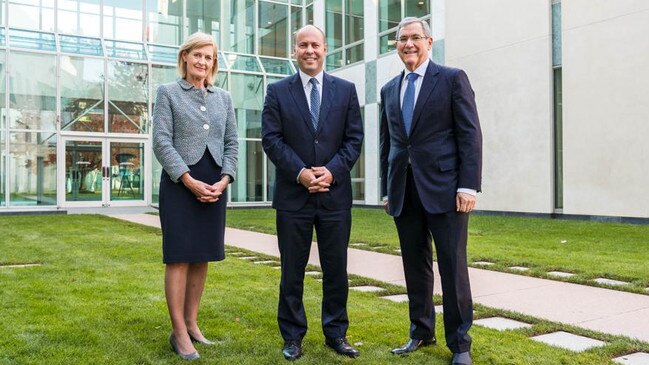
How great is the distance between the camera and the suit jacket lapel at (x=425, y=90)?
316 centimetres

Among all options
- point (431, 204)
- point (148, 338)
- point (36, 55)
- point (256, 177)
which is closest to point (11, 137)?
point (36, 55)

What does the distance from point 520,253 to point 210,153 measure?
482 centimetres

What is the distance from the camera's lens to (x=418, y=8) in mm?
15719

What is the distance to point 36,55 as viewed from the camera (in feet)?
53.3

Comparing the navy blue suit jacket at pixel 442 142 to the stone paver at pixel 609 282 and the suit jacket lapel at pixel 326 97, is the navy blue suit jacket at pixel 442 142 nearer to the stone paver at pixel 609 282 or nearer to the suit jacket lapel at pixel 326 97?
the suit jacket lapel at pixel 326 97

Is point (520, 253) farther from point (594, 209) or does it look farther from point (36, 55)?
point (36, 55)

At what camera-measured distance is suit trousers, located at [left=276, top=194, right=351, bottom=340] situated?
323cm

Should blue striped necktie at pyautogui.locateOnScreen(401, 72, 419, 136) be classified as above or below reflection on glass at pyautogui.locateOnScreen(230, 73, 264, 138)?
below

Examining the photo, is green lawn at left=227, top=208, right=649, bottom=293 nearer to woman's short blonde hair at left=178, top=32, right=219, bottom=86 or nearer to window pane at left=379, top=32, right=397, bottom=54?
woman's short blonde hair at left=178, top=32, right=219, bottom=86

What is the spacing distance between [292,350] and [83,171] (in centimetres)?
1535

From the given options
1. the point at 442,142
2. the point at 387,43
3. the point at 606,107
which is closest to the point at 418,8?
the point at 387,43

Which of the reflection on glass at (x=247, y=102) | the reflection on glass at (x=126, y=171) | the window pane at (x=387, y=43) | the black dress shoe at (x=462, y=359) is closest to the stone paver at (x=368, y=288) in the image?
the black dress shoe at (x=462, y=359)

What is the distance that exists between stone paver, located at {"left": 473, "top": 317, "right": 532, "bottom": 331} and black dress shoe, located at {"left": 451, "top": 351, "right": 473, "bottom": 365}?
772 millimetres

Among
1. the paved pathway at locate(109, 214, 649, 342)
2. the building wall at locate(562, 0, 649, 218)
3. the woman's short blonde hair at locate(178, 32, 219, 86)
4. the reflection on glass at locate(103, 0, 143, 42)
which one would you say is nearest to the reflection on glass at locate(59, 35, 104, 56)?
the reflection on glass at locate(103, 0, 143, 42)
